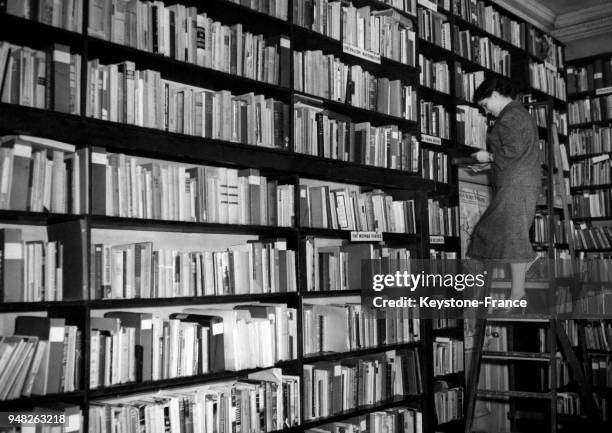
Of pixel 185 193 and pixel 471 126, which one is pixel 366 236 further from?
pixel 471 126

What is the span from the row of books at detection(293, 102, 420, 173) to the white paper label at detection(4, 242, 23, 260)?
5.09 feet

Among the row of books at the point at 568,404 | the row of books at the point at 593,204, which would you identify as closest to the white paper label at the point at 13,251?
the row of books at the point at 568,404

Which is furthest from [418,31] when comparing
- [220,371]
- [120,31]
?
[220,371]

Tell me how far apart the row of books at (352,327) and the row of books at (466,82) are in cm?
197

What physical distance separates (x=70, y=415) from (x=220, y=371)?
2.39ft

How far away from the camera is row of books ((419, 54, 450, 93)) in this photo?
4.61 meters

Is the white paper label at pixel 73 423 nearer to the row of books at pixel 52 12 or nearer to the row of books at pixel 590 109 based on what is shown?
the row of books at pixel 52 12

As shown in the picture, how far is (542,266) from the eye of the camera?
14.3 feet

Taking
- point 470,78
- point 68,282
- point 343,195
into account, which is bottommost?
point 68,282

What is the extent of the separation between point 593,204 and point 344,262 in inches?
139

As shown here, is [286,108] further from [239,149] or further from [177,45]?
[177,45]

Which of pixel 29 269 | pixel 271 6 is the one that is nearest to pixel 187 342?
pixel 29 269

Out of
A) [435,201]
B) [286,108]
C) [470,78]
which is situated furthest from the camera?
[470,78]

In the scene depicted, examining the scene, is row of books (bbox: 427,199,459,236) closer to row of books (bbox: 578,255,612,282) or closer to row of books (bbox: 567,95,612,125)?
row of books (bbox: 578,255,612,282)
